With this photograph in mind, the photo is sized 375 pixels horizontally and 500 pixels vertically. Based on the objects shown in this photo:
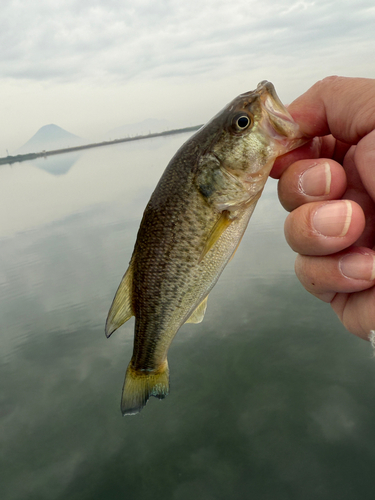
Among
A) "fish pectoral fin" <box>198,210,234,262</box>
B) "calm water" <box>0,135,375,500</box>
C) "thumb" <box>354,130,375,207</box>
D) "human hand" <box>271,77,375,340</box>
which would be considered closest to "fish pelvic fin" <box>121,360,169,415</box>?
"fish pectoral fin" <box>198,210,234,262</box>

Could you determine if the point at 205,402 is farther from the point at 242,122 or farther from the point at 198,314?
the point at 242,122

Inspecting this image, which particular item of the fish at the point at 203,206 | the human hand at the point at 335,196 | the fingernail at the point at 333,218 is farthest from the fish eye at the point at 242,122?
the fingernail at the point at 333,218

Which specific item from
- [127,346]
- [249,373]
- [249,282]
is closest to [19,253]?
[127,346]

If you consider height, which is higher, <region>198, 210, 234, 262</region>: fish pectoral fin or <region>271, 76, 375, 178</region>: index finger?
<region>271, 76, 375, 178</region>: index finger

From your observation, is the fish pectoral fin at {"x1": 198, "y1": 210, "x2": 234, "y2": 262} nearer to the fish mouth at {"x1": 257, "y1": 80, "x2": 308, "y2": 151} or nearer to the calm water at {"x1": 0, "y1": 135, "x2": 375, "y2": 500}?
the fish mouth at {"x1": 257, "y1": 80, "x2": 308, "y2": 151}

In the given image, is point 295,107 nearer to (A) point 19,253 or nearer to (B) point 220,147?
(B) point 220,147

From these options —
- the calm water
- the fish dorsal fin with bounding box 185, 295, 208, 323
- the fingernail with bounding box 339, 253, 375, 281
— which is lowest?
the calm water
